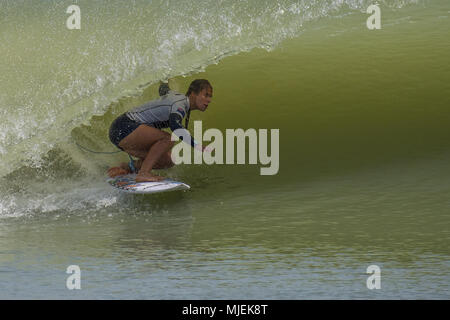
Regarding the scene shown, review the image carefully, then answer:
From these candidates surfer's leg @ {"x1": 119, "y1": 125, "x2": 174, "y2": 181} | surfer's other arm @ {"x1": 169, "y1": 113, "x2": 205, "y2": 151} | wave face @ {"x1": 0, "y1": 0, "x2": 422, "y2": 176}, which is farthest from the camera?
wave face @ {"x1": 0, "y1": 0, "x2": 422, "y2": 176}

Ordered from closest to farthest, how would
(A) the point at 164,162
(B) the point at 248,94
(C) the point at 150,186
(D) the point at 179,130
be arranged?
(D) the point at 179,130 → (C) the point at 150,186 → (A) the point at 164,162 → (B) the point at 248,94

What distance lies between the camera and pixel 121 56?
6414mm

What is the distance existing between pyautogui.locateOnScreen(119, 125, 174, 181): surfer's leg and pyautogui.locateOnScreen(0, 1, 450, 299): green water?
0.55 feet

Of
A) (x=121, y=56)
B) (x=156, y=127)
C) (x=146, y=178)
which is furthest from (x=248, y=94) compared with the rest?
(x=146, y=178)

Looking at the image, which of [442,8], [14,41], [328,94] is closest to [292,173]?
[328,94]

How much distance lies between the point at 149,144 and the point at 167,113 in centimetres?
26

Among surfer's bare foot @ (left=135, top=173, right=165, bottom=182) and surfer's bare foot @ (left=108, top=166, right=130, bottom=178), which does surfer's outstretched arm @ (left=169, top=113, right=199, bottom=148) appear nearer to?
surfer's bare foot @ (left=135, top=173, right=165, bottom=182)

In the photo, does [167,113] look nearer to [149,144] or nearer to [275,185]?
[149,144]

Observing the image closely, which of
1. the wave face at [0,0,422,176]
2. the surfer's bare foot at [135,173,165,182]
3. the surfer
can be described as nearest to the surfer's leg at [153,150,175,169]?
the surfer

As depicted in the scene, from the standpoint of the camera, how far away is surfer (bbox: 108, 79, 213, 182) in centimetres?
510

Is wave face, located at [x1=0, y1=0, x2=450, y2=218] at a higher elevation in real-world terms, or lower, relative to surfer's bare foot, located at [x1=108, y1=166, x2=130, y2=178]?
higher

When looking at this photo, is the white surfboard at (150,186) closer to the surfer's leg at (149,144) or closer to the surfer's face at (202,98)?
the surfer's leg at (149,144)

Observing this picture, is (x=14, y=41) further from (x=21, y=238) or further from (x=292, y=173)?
(x=21, y=238)

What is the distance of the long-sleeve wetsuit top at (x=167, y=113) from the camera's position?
197 inches
